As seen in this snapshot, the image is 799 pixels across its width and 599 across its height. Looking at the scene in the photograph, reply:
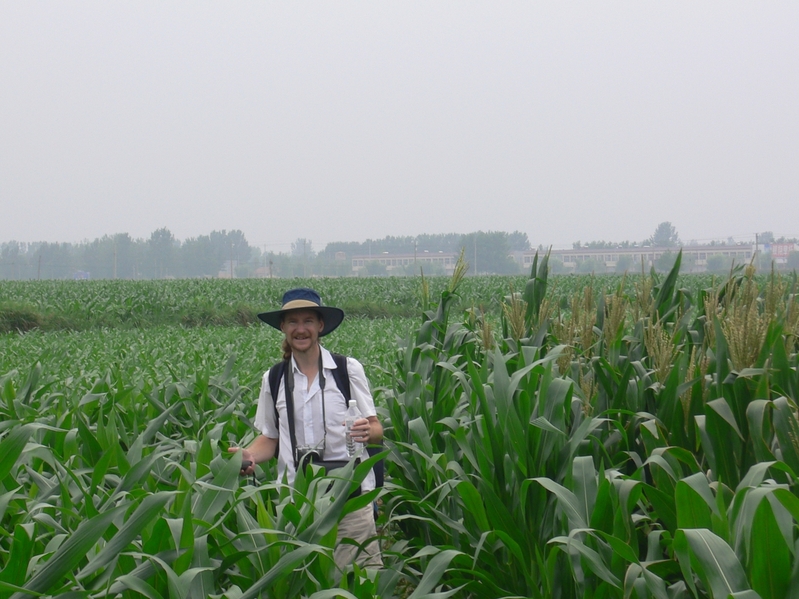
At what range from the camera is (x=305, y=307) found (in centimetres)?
355

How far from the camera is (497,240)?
9331 cm

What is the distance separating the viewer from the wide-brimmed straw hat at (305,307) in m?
3.57

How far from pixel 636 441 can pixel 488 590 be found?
93 cm

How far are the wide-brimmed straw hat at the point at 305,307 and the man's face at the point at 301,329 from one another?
0.12 feet

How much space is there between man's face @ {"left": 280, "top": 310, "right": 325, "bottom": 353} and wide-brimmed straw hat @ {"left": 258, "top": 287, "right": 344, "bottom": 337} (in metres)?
0.04

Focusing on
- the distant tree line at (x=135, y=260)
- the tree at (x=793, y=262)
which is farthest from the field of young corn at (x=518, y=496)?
the distant tree line at (x=135, y=260)

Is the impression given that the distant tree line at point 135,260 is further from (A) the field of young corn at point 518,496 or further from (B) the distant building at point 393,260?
(A) the field of young corn at point 518,496

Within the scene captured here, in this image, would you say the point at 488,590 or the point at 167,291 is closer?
the point at 488,590

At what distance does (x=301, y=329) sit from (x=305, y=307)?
0.10 m

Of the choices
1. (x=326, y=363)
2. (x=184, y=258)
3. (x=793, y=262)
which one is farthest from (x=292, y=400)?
(x=184, y=258)

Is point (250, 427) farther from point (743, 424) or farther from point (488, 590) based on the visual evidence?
point (743, 424)

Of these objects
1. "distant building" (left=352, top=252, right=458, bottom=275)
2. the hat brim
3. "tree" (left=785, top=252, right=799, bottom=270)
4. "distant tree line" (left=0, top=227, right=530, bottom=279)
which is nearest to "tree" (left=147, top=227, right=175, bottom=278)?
"distant tree line" (left=0, top=227, right=530, bottom=279)

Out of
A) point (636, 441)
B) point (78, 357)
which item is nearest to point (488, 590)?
point (636, 441)

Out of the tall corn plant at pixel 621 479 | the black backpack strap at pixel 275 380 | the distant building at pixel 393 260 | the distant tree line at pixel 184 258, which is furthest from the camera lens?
the distant tree line at pixel 184 258
